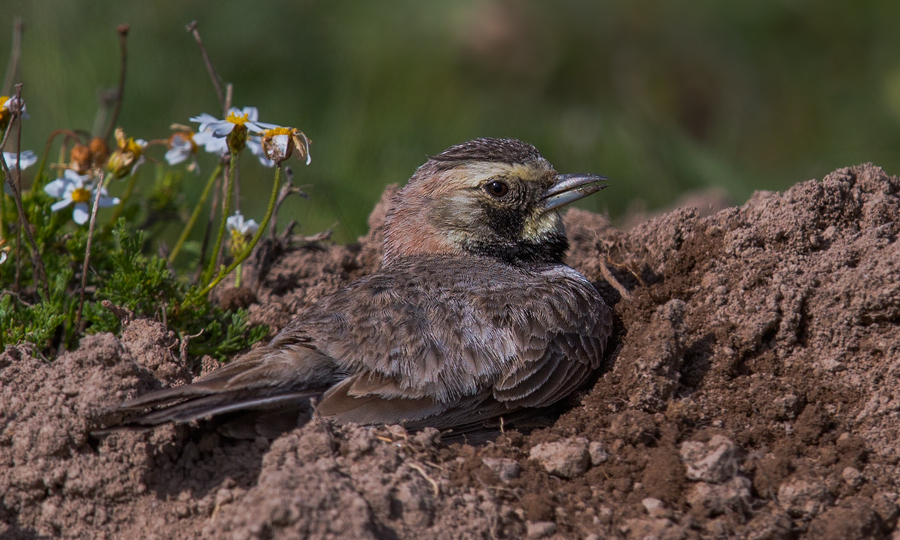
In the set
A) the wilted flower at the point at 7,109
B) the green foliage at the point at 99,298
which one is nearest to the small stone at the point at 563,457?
the green foliage at the point at 99,298

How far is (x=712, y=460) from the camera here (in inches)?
142

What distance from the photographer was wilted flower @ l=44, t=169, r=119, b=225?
5.01 metres

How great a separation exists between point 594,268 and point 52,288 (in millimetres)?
2996

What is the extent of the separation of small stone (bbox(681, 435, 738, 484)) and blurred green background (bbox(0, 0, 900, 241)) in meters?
3.67

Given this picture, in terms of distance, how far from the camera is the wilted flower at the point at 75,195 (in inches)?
197

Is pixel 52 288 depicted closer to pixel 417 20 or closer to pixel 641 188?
pixel 641 188

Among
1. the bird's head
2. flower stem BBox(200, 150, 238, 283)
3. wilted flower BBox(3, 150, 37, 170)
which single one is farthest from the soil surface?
wilted flower BBox(3, 150, 37, 170)

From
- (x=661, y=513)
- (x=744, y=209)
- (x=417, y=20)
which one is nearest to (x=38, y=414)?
(x=661, y=513)

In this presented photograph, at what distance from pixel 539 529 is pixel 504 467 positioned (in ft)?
1.03

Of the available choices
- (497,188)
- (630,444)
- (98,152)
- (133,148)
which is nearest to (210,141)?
(133,148)

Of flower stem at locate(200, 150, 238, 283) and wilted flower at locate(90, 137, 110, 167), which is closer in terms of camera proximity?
flower stem at locate(200, 150, 238, 283)

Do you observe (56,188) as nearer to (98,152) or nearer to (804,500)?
(98,152)

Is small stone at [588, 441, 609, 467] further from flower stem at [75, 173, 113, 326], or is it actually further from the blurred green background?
the blurred green background

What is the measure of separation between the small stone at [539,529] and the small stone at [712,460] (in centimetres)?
60
